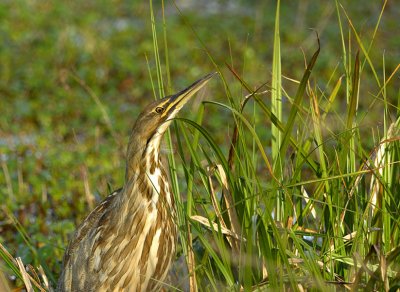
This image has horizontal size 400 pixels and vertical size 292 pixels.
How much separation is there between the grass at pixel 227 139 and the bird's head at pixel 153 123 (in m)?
0.07

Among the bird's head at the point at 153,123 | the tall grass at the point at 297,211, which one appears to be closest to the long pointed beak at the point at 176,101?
the bird's head at the point at 153,123

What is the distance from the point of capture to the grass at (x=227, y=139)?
2.70 meters

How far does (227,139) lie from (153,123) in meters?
1.01

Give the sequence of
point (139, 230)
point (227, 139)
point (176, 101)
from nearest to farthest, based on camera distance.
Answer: point (176, 101) → point (139, 230) → point (227, 139)

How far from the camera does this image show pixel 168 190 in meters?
3.03

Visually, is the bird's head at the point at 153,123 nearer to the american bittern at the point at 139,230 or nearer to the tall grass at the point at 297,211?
the american bittern at the point at 139,230

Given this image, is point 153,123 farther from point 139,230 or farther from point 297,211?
point 297,211

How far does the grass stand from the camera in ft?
8.84

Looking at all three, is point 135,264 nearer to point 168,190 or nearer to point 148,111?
point 168,190

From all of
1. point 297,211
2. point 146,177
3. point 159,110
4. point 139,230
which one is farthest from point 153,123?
point 297,211

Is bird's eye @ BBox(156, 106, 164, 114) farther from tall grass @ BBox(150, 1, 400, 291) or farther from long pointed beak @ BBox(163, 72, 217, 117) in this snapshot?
tall grass @ BBox(150, 1, 400, 291)

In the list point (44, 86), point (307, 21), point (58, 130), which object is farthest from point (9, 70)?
point (307, 21)

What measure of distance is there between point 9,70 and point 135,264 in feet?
14.5

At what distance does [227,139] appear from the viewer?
3.90 m
